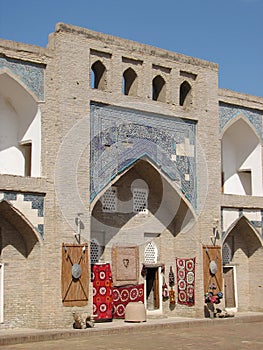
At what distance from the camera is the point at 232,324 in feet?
45.9

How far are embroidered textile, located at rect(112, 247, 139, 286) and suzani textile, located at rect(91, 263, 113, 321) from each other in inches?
10.7

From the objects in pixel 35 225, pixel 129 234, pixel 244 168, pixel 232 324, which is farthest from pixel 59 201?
pixel 244 168

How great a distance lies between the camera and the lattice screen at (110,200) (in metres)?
14.0

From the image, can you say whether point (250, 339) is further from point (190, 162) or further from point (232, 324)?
point (190, 162)

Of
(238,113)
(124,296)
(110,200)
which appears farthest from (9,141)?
(238,113)

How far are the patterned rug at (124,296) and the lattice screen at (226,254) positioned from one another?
2.53 meters

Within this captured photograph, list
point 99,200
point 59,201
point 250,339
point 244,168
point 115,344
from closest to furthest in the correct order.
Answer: point 115,344 → point 250,339 → point 59,201 → point 99,200 → point 244,168

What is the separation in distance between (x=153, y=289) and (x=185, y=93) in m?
4.47

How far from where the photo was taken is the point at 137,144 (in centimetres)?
1363

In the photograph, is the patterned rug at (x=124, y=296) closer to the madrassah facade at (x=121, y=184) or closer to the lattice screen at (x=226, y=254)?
the madrassah facade at (x=121, y=184)

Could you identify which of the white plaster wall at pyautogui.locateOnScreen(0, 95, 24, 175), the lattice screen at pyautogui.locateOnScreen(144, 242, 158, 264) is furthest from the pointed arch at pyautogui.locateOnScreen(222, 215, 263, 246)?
the white plaster wall at pyautogui.locateOnScreen(0, 95, 24, 175)

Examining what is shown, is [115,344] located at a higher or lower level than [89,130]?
lower

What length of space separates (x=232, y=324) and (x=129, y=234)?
114 inches

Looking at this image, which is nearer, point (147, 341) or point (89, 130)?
point (147, 341)
